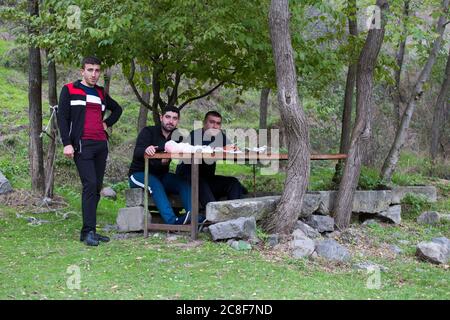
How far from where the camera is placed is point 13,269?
20.6 ft

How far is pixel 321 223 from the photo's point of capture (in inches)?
332

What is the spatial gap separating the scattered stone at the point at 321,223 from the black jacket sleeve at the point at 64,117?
3.05 metres

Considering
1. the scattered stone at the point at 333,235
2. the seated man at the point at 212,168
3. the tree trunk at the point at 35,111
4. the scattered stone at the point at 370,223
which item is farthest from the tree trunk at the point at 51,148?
the scattered stone at the point at 370,223

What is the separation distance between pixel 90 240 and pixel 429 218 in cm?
506

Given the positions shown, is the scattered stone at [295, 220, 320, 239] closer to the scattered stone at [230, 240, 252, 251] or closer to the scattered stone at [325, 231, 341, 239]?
the scattered stone at [325, 231, 341, 239]

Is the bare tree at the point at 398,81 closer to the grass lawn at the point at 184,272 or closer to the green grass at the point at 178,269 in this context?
the green grass at the point at 178,269

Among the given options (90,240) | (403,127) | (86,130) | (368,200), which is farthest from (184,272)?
(403,127)

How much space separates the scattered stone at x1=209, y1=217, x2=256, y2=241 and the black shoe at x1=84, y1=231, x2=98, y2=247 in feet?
4.16

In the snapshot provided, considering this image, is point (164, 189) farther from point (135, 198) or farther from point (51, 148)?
point (51, 148)

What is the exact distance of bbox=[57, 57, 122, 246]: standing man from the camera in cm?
746

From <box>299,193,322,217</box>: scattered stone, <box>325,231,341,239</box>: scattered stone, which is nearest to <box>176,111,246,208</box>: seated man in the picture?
<box>299,193,322,217</box>: scattered stone

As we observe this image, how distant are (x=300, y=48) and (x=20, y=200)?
4653 millimetres

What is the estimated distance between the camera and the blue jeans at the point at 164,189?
8.19m
